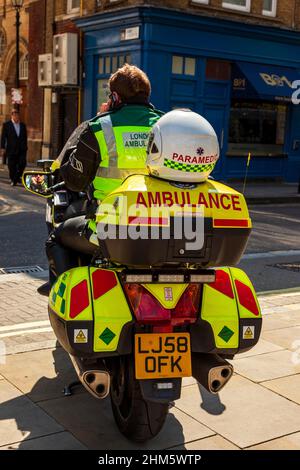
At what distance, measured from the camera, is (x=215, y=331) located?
10.4 feet

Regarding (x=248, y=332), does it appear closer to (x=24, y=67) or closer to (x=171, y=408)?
(x=171, y=408)

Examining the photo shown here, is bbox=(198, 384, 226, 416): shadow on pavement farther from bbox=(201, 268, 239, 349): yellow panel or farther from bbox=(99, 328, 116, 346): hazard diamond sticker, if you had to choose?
bbox=(99, 328, 116, 346): hazard diamond sticker

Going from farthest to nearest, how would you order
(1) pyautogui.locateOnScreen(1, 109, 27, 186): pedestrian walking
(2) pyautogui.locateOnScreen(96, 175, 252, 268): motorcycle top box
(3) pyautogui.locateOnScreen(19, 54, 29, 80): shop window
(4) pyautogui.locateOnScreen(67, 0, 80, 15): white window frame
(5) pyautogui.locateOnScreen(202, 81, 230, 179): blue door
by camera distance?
(3) pyautogui.locateOnScreen(19, 54, 29, 80): shop window < (4) pyautogui.locateOnScreen(67, 0, 80, 15): white window frame < (5) pyautogui.locateOnScreen(202, 81, 230, 179): blue door < (1) pyautogui.locateOnScreen(1, 109, 27, 186): pedestrian walking < (2) pyautogui.locateOnScreen(96, 175, 252, 268): motorcycle top box

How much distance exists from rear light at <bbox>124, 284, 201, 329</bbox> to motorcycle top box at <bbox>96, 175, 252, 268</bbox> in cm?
17

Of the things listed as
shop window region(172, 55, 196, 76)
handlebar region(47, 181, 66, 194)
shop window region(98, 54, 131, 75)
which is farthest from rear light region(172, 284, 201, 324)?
shop window region(98, 54, 131, 75)

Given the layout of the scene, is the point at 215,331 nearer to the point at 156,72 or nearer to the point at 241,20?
the point at 156,72

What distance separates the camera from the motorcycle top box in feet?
9.57

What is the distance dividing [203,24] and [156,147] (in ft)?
50.9

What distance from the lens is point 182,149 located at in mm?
3037

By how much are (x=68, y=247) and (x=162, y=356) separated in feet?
3.63

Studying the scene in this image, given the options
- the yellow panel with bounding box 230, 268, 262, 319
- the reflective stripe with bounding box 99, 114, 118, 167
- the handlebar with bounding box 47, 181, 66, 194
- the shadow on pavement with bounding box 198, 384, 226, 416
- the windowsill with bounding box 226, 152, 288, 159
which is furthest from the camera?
the windowsill with bounding box 226, 152, 288, 159

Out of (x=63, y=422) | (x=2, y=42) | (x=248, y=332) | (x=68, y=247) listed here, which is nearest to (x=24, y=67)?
(x=2, y=42)

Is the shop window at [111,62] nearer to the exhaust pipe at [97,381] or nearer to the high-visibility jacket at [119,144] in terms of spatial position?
the high-visibility jacket at [119,144]
